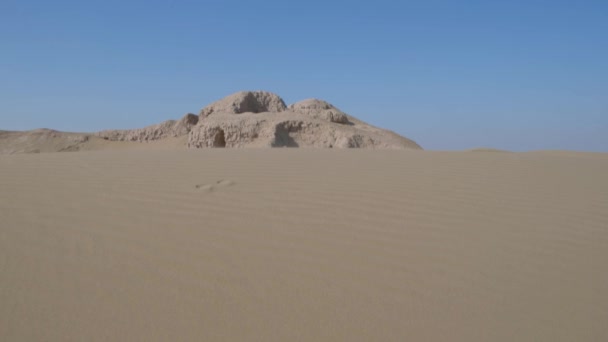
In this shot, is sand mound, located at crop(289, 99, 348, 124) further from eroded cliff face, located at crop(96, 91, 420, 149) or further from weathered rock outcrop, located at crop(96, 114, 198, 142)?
weathered rock outcrop, located at crop(96, 114, 198, 142)

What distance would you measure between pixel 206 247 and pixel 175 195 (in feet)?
3.47

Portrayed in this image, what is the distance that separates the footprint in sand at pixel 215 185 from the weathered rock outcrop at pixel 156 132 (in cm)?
1313

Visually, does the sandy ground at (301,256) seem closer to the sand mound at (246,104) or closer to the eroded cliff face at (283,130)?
the eroded cliff face at (283,130)

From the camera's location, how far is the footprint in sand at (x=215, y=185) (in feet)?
11.7

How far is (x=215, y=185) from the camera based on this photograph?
3682mm

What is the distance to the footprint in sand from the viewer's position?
356 centimetres

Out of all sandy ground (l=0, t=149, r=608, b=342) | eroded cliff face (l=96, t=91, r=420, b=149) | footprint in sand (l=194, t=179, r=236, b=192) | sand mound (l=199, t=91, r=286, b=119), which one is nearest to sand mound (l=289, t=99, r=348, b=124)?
eroded cliff face (l=96, t=91, r=420, b=149)

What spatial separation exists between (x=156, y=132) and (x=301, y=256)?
15.4 m

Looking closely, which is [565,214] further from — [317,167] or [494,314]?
[317,167]

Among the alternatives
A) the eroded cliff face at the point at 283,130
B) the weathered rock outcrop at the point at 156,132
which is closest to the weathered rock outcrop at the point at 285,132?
the eroded cliff face at the point at 283,130

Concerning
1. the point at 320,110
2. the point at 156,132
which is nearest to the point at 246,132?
Answer: the point at 320,110

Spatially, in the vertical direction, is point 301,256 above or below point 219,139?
below

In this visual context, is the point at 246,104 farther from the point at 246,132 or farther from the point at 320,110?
the point at 246,132

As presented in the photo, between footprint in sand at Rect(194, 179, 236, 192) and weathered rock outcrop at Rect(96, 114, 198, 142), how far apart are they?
13.1 meters
